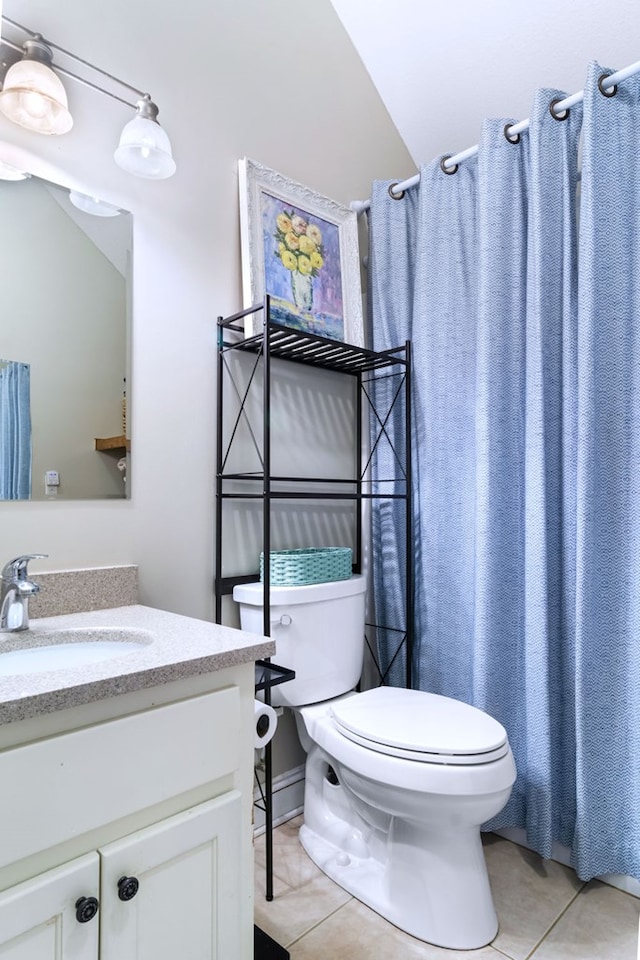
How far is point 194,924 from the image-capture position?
864 mm

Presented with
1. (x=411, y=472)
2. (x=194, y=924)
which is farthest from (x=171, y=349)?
(x=194, y=924)

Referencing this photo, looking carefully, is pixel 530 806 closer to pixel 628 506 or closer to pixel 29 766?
pixel 628 506

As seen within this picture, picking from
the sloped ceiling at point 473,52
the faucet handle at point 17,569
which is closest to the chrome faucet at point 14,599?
the faucet handle at point 17,569

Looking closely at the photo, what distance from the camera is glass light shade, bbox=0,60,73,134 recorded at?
113cm

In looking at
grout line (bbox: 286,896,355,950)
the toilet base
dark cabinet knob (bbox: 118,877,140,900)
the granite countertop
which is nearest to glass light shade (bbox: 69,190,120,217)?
the granite countertop

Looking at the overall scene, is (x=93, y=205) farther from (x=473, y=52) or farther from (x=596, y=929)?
(x=596, y=929)

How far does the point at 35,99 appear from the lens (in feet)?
3.86

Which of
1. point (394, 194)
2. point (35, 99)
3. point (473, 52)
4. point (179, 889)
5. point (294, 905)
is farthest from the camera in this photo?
point (394, 194)

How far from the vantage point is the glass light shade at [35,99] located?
3.71 ft

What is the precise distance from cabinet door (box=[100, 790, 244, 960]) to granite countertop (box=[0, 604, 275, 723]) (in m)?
0.23

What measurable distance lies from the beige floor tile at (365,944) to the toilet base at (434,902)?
19 millimetres

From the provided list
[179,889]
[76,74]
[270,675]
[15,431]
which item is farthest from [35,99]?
[179,889]

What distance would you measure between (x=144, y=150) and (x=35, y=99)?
0.23m

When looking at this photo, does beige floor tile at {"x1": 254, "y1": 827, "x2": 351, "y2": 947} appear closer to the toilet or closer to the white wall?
the toilet
